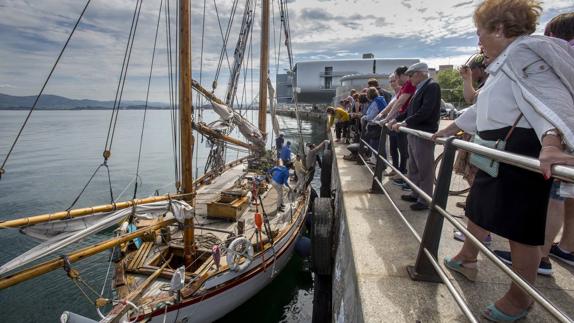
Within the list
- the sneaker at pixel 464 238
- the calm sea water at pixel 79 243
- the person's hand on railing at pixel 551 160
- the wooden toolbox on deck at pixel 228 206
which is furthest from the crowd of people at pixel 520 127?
the wooden toolbox on deck at pixel 228 206

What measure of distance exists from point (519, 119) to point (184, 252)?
6333mm

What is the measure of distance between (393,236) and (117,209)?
386 centimetres

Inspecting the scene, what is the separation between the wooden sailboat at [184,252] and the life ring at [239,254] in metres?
0.02

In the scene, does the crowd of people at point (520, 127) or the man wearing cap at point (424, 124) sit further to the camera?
the man wearing cap at point (424, 124)

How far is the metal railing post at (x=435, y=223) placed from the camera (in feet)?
7.22

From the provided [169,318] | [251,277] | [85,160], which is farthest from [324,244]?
[85,160]

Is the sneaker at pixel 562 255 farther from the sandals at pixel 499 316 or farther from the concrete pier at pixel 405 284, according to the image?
the sandals at pixel 499 316

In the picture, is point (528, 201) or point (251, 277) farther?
point (251, 277)

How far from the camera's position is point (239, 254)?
593 centimetres

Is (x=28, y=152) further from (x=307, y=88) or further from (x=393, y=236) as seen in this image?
(x=307, y=88)

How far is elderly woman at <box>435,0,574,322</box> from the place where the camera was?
1.47 metres

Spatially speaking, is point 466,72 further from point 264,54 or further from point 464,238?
point 264,54

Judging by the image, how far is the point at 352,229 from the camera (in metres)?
3.50

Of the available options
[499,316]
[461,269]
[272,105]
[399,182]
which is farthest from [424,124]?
[272,105]
